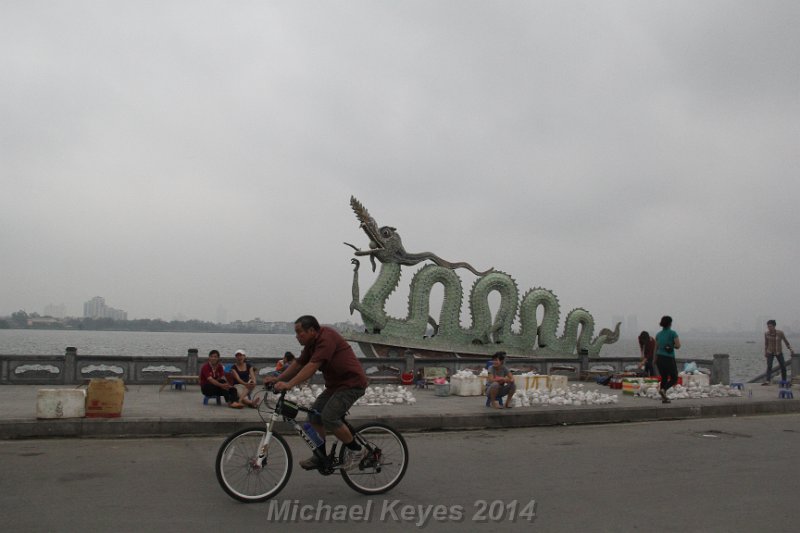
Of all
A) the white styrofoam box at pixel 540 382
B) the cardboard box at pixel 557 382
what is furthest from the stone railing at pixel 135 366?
the white styrofoam box at pixel 540 382

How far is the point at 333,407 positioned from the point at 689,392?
1126 cm

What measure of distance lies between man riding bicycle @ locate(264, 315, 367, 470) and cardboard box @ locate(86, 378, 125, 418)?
4839 mm

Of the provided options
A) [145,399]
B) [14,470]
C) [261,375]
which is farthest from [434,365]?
[14,470]

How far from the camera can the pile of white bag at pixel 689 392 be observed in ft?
47.3

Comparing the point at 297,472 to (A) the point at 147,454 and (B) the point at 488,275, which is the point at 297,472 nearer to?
(A) the point at 147,454

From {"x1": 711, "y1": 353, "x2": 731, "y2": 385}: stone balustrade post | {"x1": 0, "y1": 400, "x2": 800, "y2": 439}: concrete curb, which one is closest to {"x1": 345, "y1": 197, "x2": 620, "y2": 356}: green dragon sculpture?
{"x1": 711, "y1": 353, "x2": 731, "y2": 385}: stone balustrade post

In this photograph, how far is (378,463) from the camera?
6.25 metres

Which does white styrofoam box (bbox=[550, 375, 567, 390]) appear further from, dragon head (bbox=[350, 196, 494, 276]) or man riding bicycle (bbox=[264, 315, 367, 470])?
man riding bicycle (bbox=[264, 315, 367, 470])

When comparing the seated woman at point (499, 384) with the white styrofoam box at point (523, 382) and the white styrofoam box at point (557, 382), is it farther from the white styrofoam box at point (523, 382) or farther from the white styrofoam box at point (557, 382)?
the white styrofoam box at point (557, 382)

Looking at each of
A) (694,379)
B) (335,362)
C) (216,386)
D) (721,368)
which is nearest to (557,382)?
(694,379)

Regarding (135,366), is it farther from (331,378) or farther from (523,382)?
(331,378)

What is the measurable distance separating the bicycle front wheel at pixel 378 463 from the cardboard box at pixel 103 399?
518 cm

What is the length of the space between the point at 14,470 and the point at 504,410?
301 inches

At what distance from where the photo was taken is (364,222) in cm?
2172
